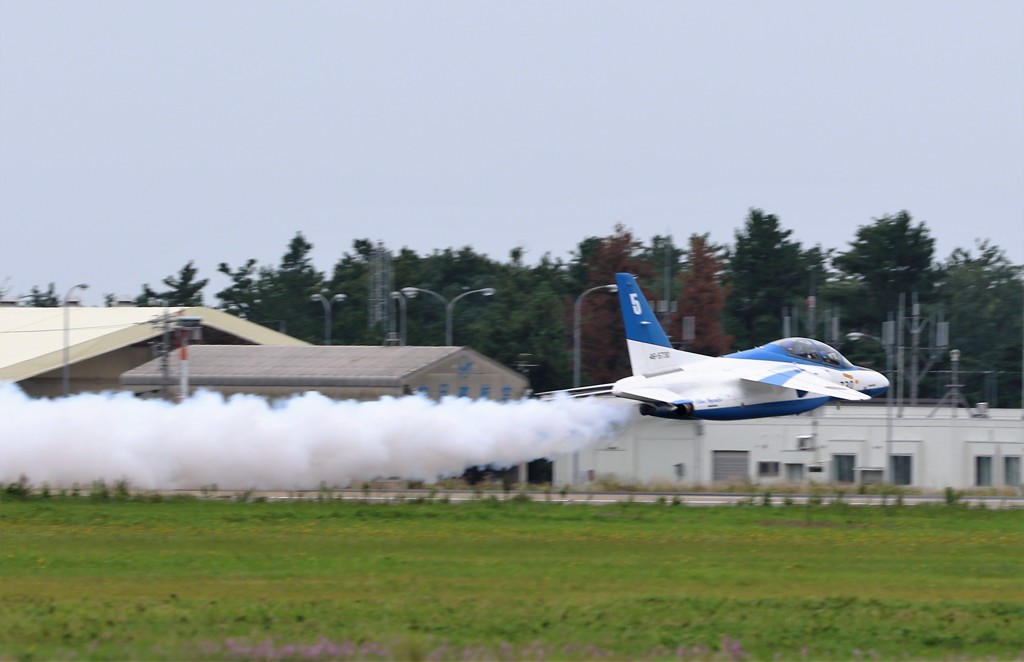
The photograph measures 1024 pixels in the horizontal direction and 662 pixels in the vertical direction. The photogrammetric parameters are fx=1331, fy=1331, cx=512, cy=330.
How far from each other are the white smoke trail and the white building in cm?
1538

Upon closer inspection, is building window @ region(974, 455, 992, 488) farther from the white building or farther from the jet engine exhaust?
the jet engine exhaust

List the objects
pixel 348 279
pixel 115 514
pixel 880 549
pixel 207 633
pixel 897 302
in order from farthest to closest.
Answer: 1. pixel 348 279
2. pixel 897 302
3. pixel 115 514
4. pixel 880 549
5. pixel 207 633

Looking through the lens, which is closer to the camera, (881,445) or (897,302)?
(881,445)

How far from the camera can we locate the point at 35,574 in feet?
76.1

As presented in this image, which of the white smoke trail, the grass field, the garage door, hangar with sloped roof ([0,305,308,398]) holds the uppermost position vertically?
hangar with sloped roof ([0,305,308,398])

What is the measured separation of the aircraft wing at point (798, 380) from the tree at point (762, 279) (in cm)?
5995

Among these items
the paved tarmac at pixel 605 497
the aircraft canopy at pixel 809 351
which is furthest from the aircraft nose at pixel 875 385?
the paved tarmac at pixel 605 497

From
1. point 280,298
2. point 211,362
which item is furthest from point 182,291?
point 211,362

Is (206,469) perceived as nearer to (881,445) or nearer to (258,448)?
(258,448)

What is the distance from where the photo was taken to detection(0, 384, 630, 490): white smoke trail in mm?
40844

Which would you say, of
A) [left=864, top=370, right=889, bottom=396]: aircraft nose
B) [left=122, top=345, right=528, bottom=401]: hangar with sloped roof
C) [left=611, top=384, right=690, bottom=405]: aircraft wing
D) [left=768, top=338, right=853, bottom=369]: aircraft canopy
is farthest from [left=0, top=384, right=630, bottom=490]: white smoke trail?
[left=122, top=345, right=528, bottom=401]: hangar with sloped roof

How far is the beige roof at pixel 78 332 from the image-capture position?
214ft

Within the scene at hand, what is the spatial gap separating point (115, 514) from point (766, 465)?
32870 millimetres

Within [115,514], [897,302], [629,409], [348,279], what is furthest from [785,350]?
[348,279]
